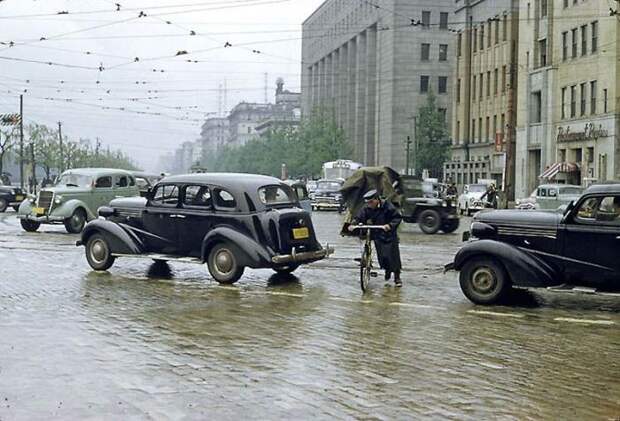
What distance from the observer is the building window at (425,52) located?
9425cm

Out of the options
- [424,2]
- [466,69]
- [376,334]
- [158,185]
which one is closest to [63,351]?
[376,334]

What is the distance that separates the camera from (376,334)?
994 cm

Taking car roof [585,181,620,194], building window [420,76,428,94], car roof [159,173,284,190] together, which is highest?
building window [420,76,428,94]

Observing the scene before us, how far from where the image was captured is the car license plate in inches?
576

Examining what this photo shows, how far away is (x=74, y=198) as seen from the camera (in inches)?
1083

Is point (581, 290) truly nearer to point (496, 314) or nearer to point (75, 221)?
point (496, 314)

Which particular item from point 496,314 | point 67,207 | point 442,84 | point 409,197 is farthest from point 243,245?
point 442,84

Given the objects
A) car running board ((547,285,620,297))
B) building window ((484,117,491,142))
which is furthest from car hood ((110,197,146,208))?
building window ((484,117,491,142))

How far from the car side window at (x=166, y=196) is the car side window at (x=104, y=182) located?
1309 cm

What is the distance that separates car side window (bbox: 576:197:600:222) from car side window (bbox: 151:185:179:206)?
22.4 feet

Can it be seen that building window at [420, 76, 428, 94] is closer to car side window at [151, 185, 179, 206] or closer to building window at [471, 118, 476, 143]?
building window at [471, 118, 476, 143]

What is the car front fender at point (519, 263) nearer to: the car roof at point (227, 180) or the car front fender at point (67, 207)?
the car roof at point (227, 180)

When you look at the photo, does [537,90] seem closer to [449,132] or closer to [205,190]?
[449,132]

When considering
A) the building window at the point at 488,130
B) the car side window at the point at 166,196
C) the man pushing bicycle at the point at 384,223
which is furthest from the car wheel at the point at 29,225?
the building window at the point at 488,130
